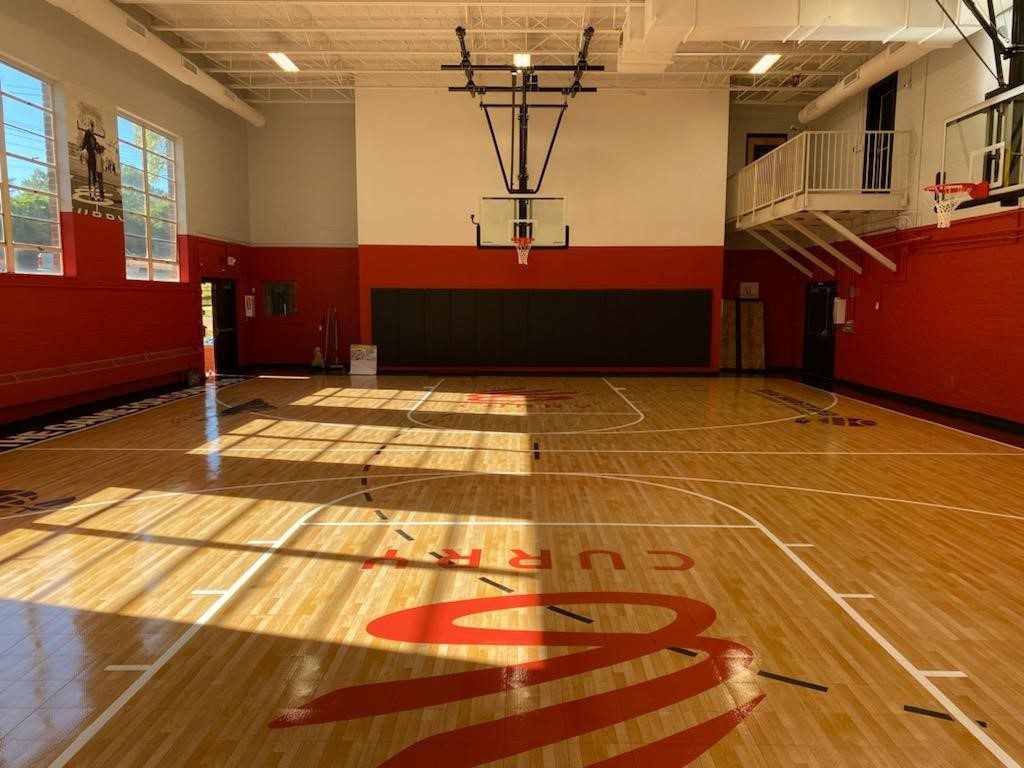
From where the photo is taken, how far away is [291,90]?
20047 mm

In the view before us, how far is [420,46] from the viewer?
16406 mm

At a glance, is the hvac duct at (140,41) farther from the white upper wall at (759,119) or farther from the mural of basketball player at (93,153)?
the white upper wall at (759,119)

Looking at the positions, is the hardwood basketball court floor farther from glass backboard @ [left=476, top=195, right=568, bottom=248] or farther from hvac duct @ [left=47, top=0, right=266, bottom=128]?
glass backboard @ [left=476, top=195, right=568, bottom=248]

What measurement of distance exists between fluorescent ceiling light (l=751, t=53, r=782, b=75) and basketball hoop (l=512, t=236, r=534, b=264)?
6.25m

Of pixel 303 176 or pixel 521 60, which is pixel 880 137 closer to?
pixel 521 60

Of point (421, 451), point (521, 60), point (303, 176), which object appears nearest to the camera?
point (421, 451)

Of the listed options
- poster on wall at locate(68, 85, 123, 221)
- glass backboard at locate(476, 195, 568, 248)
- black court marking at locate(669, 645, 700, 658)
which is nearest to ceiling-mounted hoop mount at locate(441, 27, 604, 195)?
glass backboard at locate(476, 195, 568, 248)

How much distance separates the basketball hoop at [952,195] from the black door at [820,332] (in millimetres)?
5441

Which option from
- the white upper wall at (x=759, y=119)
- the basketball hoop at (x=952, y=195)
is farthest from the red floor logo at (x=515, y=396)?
the white upper wall at (x=759, y=119)

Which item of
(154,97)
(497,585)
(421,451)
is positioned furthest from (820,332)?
(154,97)

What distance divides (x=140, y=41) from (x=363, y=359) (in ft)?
27.8

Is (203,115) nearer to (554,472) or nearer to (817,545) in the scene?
(554,472)

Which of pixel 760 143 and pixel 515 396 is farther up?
pixel 760 143

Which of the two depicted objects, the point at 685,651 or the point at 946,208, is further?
the point at 946,208
